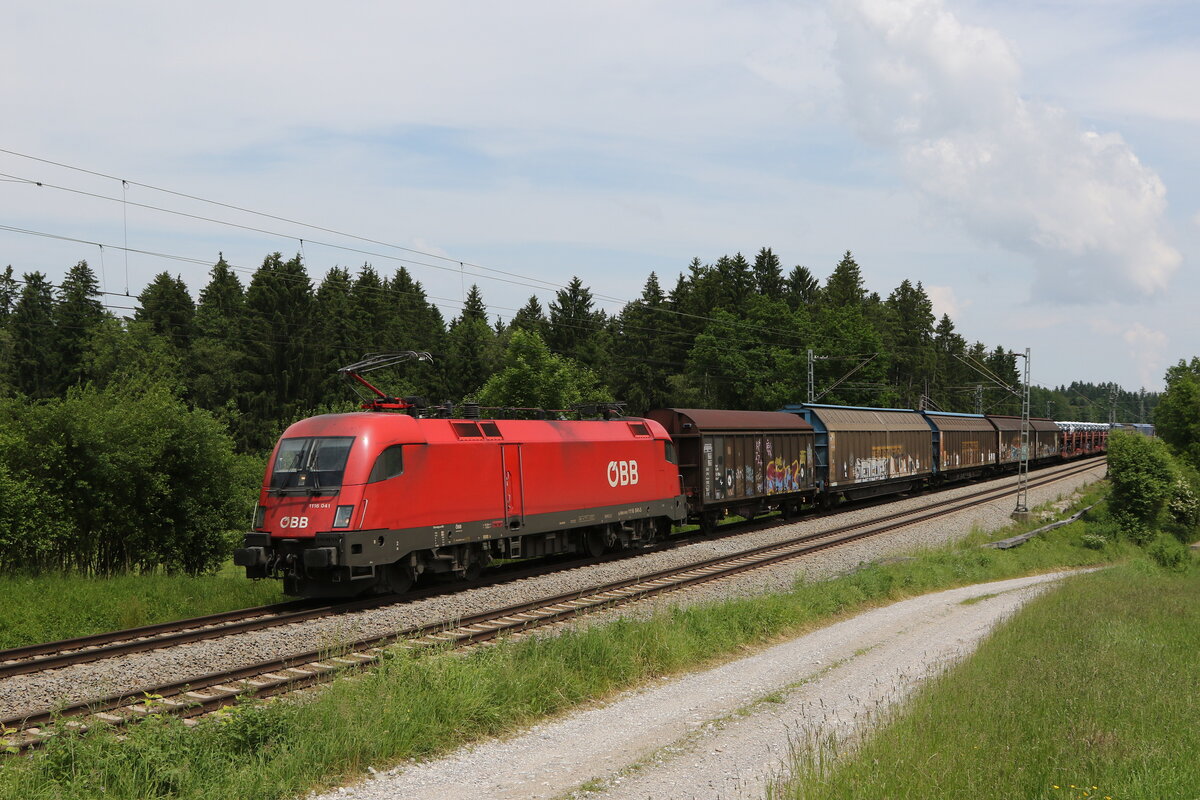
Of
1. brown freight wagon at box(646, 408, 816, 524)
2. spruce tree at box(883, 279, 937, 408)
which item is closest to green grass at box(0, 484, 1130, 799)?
brown freight wagon at box(646, 408, 816, 524)

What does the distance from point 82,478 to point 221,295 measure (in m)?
67.9

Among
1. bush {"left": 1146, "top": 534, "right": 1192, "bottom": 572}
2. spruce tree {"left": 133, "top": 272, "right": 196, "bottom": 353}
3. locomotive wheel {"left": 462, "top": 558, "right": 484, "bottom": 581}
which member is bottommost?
bush {"left": 1146, "top": 534, "right": 1192, "bottom": 572}

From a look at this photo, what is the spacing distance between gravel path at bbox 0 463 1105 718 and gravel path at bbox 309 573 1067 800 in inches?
143

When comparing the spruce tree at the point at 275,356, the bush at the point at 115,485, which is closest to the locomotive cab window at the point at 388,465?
the bush at the point at 115,485

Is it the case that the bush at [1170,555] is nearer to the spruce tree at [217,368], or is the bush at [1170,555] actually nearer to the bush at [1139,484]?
the bush at [1139,484]

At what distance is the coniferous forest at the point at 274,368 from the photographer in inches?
787

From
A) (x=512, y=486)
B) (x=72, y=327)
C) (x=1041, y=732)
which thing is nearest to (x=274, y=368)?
(x=72, y=327)

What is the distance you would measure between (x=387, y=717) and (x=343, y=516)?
7300mm

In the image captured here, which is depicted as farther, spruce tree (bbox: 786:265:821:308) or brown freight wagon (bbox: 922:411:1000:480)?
spruce tree (bbox: 786:265:821:308)

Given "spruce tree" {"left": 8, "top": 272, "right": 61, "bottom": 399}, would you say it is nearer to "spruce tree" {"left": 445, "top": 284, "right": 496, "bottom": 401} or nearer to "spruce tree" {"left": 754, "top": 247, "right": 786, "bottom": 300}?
"spruce tree" {"left": 445, "top": 284, "right": 496, "bottom": 401}

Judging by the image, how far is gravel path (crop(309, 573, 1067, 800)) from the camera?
8.07m

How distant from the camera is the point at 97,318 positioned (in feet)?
234

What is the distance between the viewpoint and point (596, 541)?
23484 millimetres

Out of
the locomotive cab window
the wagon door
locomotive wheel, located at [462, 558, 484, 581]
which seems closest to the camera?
the locomotive cab window
